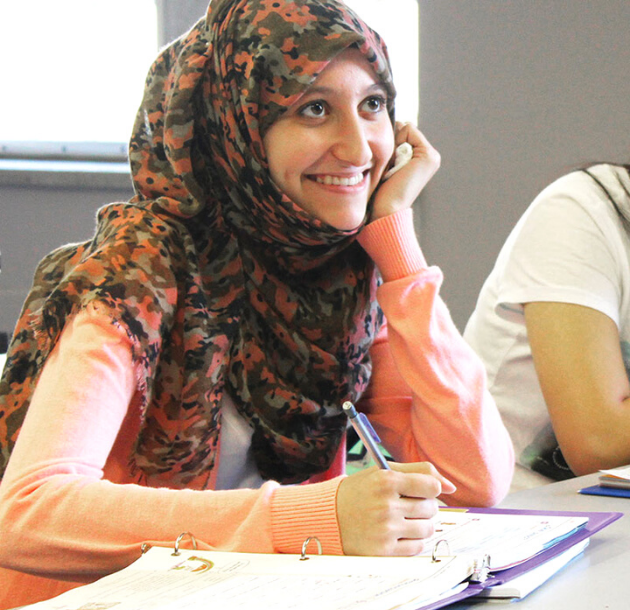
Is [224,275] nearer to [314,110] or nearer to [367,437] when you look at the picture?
[314,110]

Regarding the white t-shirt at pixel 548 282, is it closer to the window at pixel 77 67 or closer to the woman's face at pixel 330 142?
the woman's face at pixel 330 142

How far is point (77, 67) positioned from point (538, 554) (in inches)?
Result: 129

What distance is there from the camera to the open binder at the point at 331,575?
2.09 ft

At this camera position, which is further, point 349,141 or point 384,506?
point 349,141

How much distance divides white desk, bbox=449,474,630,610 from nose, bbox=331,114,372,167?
520 millimetres

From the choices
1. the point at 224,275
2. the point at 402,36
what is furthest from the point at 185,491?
the point at 402,36

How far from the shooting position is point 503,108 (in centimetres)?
367

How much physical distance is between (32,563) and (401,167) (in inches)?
32.1

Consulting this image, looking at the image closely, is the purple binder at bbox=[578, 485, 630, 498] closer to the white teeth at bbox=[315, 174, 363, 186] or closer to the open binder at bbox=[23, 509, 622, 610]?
the open binder at bbox=[23, 509, 622, 610]

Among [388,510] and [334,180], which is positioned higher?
[334,180]

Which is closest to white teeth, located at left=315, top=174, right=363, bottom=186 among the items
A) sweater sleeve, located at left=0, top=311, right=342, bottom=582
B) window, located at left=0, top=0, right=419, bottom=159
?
sweater sleeve, located at left=0, top=311, right=342, bottom=582

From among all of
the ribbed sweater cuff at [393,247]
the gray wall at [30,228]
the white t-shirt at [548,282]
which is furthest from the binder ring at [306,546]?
the gray wall at [30,228]

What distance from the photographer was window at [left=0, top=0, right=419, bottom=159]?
352cm

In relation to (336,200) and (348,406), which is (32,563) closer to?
(348,406)
